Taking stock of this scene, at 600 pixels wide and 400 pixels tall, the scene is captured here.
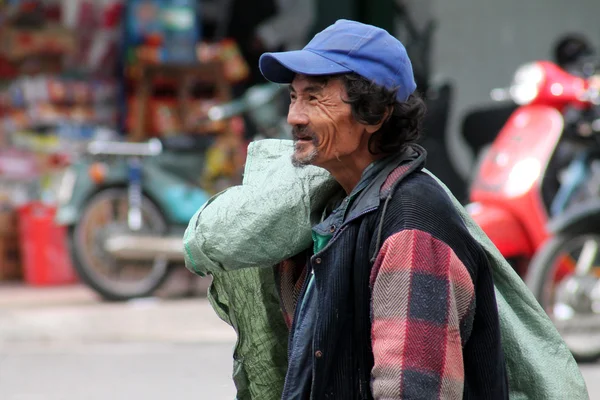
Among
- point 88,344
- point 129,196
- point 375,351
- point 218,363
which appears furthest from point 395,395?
point 129,196

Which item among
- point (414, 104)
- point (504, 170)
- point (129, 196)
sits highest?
point (414, 104)

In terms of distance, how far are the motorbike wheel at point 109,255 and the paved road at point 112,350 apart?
127mm

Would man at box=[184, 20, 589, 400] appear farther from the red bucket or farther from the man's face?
the red bucket

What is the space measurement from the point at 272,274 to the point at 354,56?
55cm

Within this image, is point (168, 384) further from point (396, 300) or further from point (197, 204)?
point (396, 300)

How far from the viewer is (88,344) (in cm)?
720

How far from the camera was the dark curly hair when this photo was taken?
228 centimetres

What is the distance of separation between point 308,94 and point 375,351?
561 mm

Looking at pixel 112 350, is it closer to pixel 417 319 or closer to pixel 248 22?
pixel 248 22

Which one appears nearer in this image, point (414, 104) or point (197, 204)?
point (414, 104)

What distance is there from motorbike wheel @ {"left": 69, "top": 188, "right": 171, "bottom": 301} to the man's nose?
6042 mm

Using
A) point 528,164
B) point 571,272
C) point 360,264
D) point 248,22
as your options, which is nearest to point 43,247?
point 248,22

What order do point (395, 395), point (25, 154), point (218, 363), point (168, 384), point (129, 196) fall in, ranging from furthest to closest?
point (25, 154) → point (129, 196) → point (218, 363) → point (168, 384) → point (395, 395)

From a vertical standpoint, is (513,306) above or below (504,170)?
above
